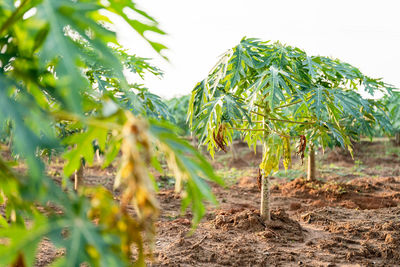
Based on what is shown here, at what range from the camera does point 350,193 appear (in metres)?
7.06

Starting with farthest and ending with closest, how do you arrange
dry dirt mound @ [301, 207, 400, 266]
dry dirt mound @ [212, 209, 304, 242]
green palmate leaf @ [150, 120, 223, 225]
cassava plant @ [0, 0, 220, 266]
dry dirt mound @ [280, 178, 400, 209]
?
dry dirt mound @ [280, 178, 400, 209], dry dirt mound @ [212, 209, 304, 242], dry dirt mound @ [301, 207, 400, 266], green palmate leaf @ [150, 120, 223, 225], cassava plant @ [0, 0, 220, 266]

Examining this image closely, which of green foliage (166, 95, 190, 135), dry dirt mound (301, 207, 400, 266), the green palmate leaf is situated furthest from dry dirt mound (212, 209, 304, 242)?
green foliage (166, 95, 190, 135)

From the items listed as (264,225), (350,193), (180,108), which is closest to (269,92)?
(264,225)

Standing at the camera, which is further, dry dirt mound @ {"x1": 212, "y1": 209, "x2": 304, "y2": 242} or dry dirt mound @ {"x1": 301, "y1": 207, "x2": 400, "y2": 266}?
dry dirt mound @ {"x1": 212, "y1": 209, "x2": 304, "y2": 242}

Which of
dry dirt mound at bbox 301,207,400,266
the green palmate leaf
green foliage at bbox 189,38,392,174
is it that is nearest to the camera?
the green palmate leaf

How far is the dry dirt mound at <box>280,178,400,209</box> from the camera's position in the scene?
6.23 metres

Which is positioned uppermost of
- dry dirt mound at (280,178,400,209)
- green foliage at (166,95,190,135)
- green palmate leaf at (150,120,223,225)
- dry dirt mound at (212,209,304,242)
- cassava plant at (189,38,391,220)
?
green foliage at (166,95,190,135)

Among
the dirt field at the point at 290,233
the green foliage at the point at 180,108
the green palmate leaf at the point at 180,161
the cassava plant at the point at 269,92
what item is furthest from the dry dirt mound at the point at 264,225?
the green foliage at the point at 180,108

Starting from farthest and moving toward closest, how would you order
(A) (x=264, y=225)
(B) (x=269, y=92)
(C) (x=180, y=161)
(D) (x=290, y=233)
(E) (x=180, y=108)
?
(E) (x=180, y=108)
(A) (x=264, y=225)
(D) (x=290, y=233)
(B) (x=269, y=92)
(C) (x=180, y=161)

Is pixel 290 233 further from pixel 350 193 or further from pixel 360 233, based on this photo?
pixel 350 193

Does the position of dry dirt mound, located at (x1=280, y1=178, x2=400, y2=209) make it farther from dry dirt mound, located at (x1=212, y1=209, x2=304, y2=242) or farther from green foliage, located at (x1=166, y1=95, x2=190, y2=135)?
green foliage, located at (x1=166, y1=95, x2=190, y2=135)

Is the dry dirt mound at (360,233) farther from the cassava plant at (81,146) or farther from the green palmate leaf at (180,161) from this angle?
the cassava plant at (81,146)

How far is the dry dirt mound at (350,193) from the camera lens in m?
6.23

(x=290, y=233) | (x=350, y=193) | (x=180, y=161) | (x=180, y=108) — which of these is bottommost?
(x=350, y=193)
